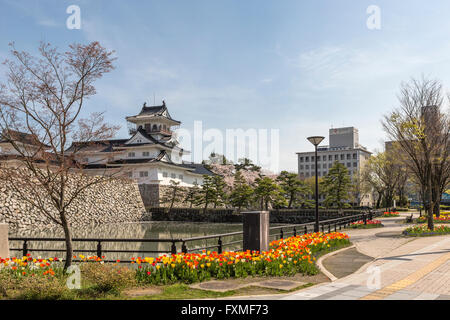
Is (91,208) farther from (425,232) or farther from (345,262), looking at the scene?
(345,262)

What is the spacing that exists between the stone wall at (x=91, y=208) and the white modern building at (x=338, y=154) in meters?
83.6

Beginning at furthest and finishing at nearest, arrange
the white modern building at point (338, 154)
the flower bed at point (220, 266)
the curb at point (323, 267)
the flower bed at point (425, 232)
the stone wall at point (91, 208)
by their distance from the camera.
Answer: the white modern building at point (338, 154)
the stone wall at point (91, 208)
the flower bed at point (425, 232)
the curb at point (323, 267)
the flower bed at point (220, 266)

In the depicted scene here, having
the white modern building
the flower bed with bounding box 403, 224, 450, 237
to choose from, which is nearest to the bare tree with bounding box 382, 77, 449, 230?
the flower bed with bounding box 403, 224, 450, 237

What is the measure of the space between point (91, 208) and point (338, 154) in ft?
330

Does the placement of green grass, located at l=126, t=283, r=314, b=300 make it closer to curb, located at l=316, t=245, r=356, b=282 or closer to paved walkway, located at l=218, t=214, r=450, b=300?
paved walkway, located at l=218, t=214, r=450, b=300

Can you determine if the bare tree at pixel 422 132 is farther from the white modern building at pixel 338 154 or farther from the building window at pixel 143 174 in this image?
the white modern building at pixel 338 154

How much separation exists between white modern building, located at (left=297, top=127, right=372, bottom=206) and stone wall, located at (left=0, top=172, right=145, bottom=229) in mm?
83564

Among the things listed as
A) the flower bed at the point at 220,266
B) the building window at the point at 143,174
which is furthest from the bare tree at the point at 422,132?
the building window at the point at 143,174

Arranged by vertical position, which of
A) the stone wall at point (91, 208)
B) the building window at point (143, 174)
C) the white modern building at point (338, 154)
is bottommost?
the stone wall at point (91, 208)

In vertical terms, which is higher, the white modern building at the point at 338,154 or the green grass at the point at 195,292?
the white modern building at the point at 338,154

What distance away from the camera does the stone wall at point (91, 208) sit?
96.1 feet
